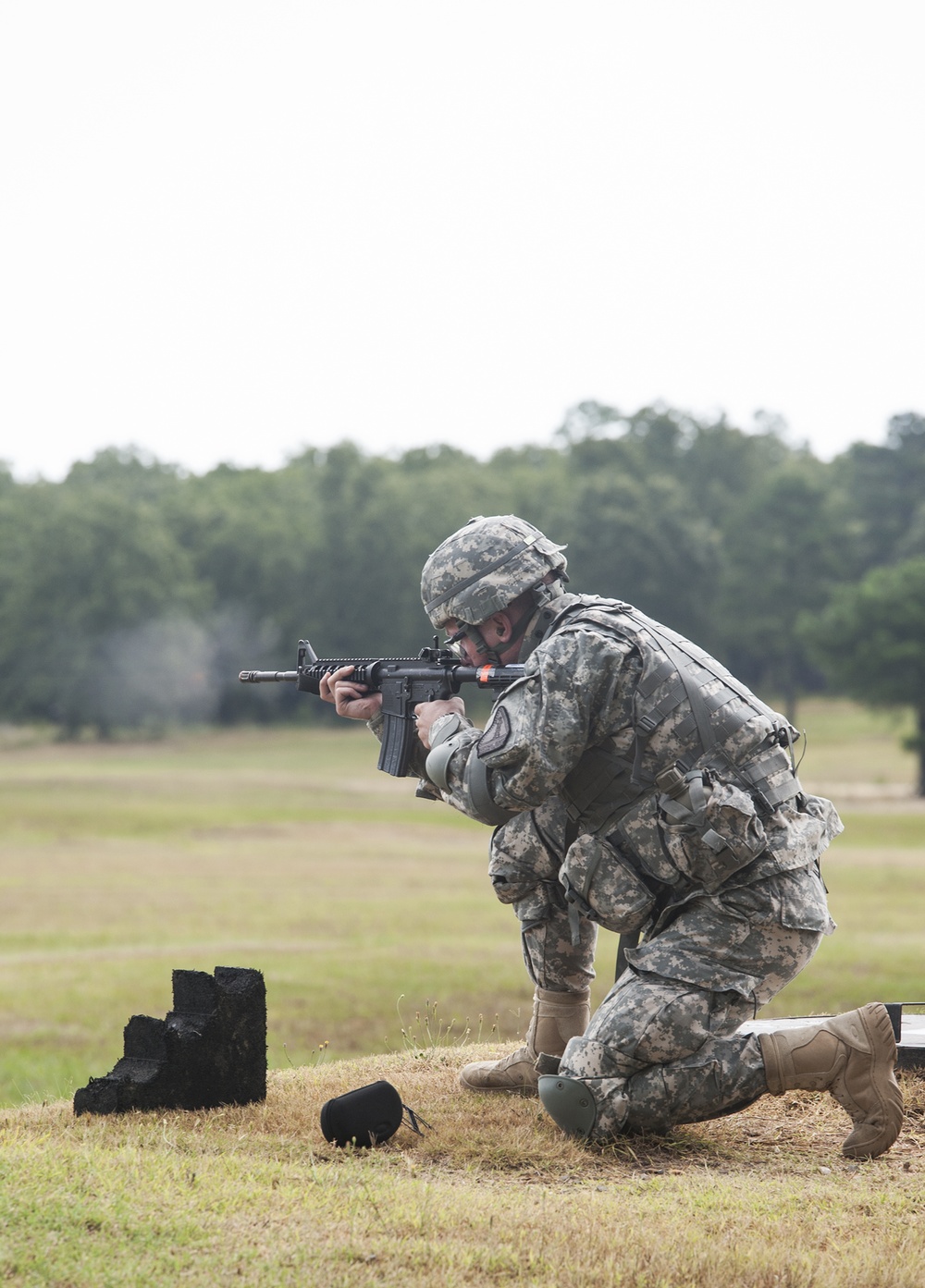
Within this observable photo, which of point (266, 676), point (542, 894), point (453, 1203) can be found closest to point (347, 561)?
point (266, 676)

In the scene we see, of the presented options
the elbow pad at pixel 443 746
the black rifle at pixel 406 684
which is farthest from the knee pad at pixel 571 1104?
the black rifle at pixel 406 684

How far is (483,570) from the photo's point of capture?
17.7ft

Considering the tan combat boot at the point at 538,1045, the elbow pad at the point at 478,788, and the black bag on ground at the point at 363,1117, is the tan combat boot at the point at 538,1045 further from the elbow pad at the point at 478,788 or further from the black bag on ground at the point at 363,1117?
the elbow pad at the point at 478,788

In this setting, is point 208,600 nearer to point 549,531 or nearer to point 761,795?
point 549,531

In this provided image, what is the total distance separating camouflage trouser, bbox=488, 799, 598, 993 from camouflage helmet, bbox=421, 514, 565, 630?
785mm

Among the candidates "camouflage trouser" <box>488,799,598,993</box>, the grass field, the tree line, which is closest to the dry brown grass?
the grass field

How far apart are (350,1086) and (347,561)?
252 feet

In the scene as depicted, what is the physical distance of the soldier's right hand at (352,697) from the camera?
5.83 m

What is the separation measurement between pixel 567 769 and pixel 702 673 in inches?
23.5

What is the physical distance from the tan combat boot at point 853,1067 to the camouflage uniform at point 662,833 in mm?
83

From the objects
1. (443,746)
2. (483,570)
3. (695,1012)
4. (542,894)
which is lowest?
(695,1012)

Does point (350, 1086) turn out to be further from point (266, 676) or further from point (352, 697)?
point (266, 676)

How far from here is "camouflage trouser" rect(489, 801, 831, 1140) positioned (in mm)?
4848

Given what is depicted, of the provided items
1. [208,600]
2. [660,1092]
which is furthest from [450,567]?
[208,600]
